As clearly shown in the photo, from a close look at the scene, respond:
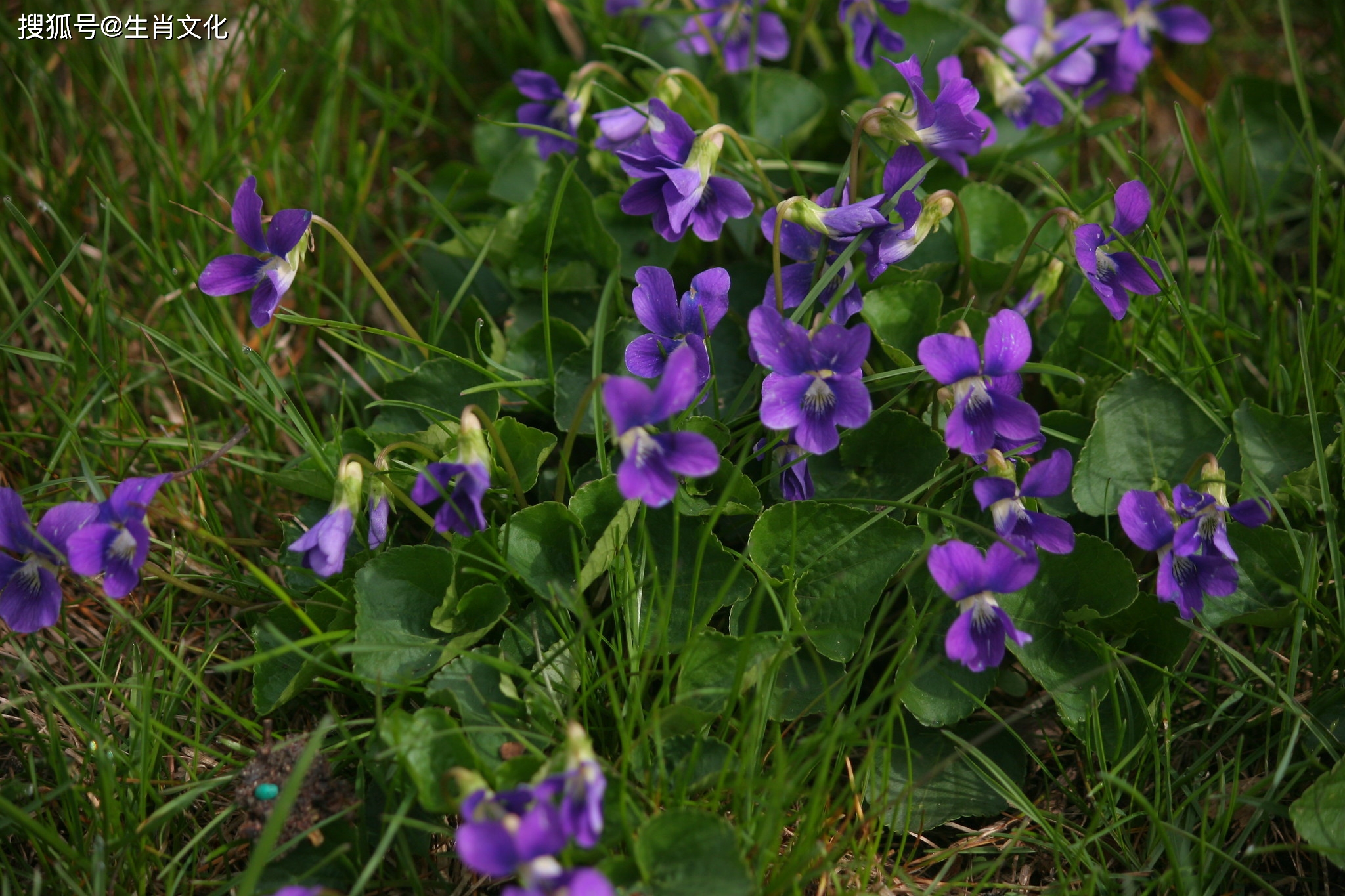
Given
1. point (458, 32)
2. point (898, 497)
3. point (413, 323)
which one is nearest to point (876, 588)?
point (898, 497)

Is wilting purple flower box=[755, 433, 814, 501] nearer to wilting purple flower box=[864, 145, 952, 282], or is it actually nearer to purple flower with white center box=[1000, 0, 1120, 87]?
wilting purple flower box=[864, 145, 952, 282]

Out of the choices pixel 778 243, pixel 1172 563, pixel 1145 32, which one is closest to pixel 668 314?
pixel 778 243

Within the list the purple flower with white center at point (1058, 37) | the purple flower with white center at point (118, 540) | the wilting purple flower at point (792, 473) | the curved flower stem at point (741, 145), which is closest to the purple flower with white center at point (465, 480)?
the purple flower with white center at point (118, 540)

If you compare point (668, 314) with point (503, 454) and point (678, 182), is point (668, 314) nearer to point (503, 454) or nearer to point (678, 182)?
point (678, 182)

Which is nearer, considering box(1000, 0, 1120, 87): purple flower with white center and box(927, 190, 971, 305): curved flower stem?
→ box(927, 190, 971, 305): curved flower stem

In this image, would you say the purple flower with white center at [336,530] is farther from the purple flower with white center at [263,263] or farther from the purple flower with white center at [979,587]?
the purple flower with white center at [979,587]

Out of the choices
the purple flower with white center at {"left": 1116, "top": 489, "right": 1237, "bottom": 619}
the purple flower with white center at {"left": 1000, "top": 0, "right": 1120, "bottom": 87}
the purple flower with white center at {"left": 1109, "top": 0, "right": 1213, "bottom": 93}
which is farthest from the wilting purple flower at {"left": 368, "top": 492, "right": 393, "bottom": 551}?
the purple flower with white center at {"left": 1109, "top": 0, "right": 1213, "bottom": 93}

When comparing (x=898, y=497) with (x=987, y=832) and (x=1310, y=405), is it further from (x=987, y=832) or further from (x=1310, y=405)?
(x=1310, y=405)
